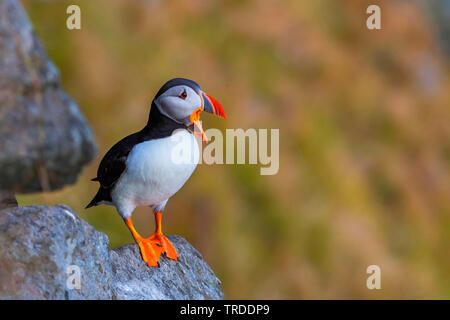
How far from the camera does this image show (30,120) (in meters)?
2.45

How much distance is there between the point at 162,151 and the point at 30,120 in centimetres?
56

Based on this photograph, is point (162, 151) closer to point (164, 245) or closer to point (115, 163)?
point (115, 163)

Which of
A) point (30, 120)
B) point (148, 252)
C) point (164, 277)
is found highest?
point (30, 120)

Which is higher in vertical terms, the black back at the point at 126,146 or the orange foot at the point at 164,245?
the black back at the point at 126,146

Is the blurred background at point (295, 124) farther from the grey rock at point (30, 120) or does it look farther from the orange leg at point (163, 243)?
the grey rock at point (30, 120)

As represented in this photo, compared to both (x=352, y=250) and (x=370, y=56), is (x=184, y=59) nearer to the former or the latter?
(x=352, y=250)

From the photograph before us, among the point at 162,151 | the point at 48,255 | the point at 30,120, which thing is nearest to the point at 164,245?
the point at 162,151

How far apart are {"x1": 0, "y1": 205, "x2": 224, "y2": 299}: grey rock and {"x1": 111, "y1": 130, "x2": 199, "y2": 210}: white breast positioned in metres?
0.27

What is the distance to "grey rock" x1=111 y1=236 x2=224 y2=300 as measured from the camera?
9.44 ft

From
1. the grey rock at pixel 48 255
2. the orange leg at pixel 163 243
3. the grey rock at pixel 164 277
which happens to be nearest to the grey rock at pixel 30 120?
the grey rock at pixel 48 255

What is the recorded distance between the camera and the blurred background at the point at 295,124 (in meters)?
6.79

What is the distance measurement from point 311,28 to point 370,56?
149 cm

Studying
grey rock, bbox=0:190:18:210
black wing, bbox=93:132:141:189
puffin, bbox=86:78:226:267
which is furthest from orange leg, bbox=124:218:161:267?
grey rock, bbox=0:190:18:210

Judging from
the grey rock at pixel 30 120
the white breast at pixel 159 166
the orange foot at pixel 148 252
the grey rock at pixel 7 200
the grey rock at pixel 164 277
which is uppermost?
the grey rock at pixel 30 120
